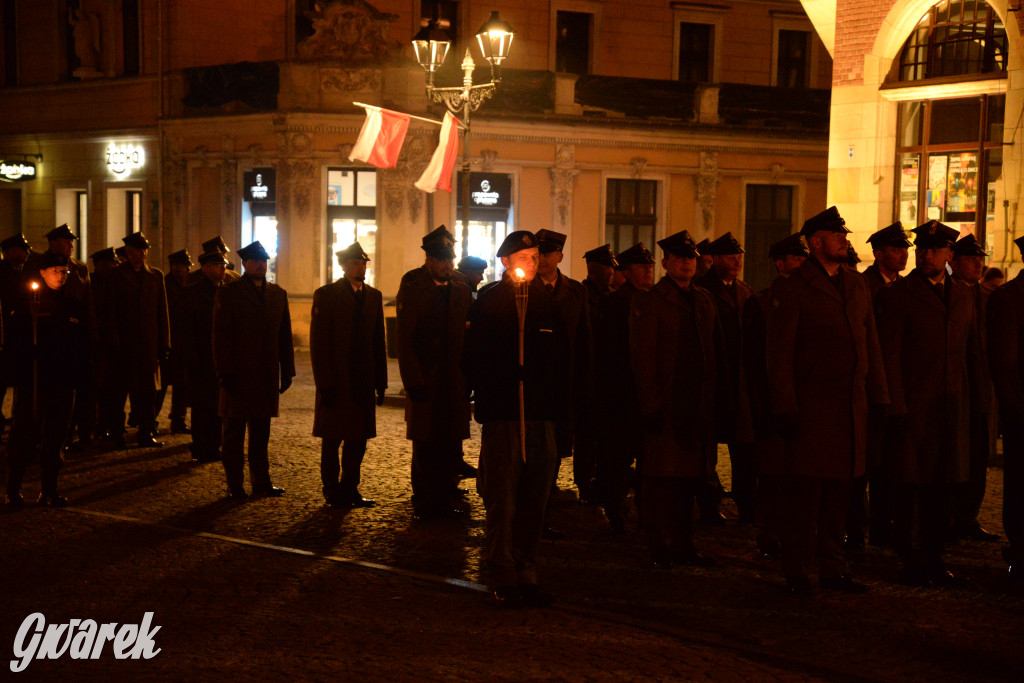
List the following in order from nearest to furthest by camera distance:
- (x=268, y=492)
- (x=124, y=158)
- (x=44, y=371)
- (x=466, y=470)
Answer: (x=44, y=371) < (x=268, y=492) < (x=466, y=470) < (x=124, y=158)

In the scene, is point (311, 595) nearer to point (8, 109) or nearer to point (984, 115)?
point (984, 115)

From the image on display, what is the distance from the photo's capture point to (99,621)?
20.3 ft

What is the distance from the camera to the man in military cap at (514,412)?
6.73 metres

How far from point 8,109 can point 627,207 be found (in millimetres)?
17316

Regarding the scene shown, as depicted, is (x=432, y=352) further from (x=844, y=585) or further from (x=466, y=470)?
(x=844, y=585)

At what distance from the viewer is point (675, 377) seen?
7.49 m

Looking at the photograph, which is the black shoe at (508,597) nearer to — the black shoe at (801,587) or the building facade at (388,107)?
the black shoe at (801,587)

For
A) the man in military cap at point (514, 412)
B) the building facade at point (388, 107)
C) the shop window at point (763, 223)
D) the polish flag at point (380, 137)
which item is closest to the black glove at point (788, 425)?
the man in military cap at point (514, 412)

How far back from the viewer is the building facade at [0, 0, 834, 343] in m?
26.4

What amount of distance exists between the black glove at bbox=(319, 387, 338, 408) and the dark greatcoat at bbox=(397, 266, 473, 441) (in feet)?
2.06

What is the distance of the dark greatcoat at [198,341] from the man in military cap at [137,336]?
82 cm

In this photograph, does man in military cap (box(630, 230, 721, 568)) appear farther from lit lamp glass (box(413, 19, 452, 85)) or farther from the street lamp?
lit lamp glass (box(413, 19, 452, 85))

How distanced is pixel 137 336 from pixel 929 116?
10710 millimetres

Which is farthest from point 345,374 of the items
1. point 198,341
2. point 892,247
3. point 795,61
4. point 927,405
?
point 795,61
